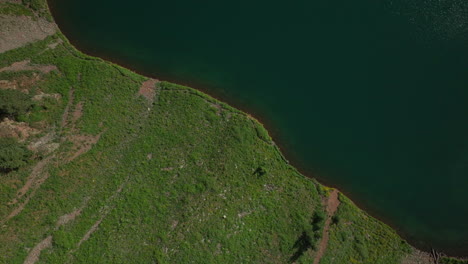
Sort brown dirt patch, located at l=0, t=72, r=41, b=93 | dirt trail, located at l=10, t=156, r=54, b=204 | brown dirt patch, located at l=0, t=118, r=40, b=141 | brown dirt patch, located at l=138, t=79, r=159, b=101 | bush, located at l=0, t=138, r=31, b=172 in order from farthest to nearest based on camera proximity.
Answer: brown dirt patch, located at l=138, t=79, r=159, b=101
brown dirt patch, located at l=0, t=72, r=41, b=93
brown dirt patch, located at l=0, t=118, r=40, b=141
dirt trail, located at l=10, t=156, r=54, b=204
bush, located at l=0, t=138, r=31, b=172

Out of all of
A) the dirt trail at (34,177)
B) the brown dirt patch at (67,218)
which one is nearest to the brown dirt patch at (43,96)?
the dirt trail at (34,177)

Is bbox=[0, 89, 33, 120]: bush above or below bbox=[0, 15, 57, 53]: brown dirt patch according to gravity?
below

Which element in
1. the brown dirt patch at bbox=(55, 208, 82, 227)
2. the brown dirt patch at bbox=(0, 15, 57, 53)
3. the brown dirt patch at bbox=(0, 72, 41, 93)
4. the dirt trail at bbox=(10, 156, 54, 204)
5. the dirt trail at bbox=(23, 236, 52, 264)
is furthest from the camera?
the brown dirt patch at bbox=(0, 15, 57, 53)

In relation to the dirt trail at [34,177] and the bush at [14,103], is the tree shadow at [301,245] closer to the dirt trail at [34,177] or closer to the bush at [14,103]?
the dirt trail at [34,177]

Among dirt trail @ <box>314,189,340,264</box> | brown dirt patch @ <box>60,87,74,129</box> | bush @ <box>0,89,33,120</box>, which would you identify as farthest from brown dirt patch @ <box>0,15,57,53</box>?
dirt trail @ <box>314,189,340,264</box>

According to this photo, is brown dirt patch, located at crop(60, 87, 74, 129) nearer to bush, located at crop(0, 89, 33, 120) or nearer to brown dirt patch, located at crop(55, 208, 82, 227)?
bush, located at crop(0, 89, 33, 120)

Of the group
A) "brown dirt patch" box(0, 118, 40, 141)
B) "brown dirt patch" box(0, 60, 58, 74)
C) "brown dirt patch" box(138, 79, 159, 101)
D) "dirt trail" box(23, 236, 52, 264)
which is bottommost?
"dirt trail" box(23, 236, 52, 264)

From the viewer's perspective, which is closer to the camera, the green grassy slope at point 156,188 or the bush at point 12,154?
the bush at point 12,154
